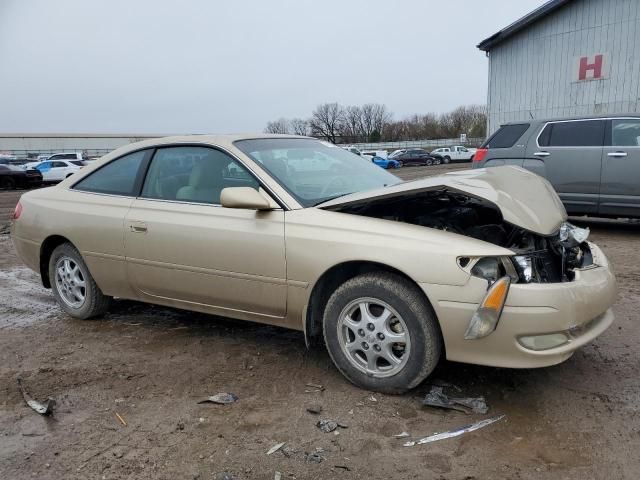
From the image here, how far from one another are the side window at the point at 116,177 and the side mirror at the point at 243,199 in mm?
1232

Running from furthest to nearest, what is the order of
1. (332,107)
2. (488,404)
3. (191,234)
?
(332,107) < (191,234) < (488,404)

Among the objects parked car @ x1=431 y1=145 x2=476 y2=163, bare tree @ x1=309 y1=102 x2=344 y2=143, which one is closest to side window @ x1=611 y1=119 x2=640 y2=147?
parked car @ x1=431 y1=145 x2=476 y2=163

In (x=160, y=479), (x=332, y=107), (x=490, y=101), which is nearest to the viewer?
(x=160, y=479)

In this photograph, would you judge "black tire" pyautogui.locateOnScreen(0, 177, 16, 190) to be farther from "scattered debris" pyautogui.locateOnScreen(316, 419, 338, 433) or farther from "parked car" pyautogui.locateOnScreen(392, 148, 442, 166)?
"parked car" pyautogui.locateOnScreen(392, 148, 442, 166)

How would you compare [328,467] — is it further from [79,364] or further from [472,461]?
[79,364]

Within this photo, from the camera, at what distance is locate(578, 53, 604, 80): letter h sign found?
17.0 meters

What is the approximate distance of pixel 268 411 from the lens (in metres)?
3.06

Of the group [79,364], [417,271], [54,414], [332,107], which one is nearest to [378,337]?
[417,271]

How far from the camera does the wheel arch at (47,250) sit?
15.3 ft

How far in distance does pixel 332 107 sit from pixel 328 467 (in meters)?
95.6

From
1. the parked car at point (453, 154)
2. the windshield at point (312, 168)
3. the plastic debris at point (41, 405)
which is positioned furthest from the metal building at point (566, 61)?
the parked car at point (453, 154)

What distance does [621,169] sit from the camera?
295 inches

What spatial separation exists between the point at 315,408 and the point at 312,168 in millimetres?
1757

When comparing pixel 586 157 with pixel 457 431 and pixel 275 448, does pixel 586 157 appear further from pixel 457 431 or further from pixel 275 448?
pixel 275 448
